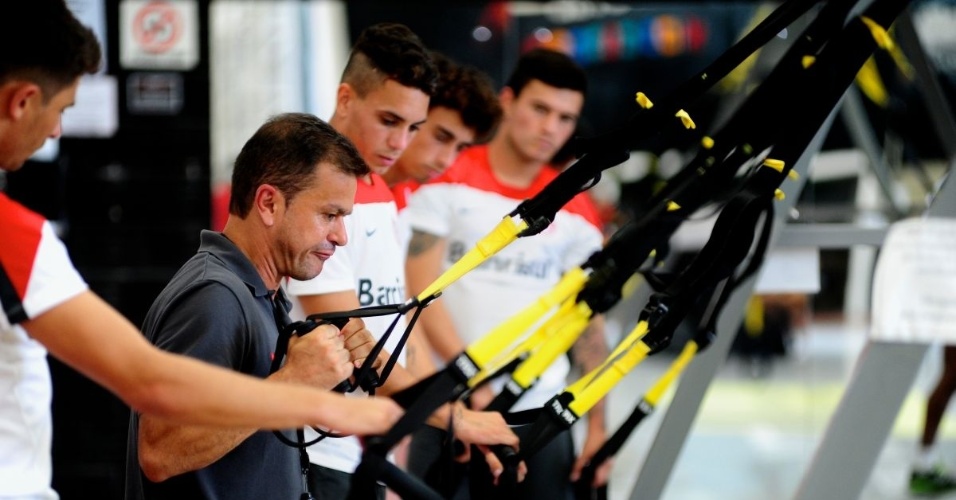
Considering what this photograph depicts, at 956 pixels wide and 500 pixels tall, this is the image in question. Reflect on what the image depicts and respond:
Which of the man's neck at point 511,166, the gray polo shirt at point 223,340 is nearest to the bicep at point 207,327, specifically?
the gray polo shirt at point 223,340

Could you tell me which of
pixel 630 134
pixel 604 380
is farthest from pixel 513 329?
pixel 630 134

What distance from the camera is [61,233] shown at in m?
4.87

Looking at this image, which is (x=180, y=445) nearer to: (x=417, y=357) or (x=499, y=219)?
(x=417, y=357)

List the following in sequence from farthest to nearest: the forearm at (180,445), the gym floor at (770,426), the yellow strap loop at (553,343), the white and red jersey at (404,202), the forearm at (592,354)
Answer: the gym floor at (770,426) < the forearm at (592,354) < the white and red jersey at (404,202) < the yellow strap loop at (553,343) < the forearm at (180,445)

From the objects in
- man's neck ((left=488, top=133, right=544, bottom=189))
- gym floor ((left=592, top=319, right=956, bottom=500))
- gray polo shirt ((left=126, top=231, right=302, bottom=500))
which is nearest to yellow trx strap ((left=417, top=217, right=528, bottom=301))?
gray polo shirt ((left=126, top=231, right=302, bottom=500))

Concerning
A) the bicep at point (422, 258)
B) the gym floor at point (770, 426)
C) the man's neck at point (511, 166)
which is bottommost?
the gym floor at point (770, 426)

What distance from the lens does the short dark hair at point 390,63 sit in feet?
7.99

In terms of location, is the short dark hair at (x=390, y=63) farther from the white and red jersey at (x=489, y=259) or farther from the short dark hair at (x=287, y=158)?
the white and red jersey at (x=489, y=259)

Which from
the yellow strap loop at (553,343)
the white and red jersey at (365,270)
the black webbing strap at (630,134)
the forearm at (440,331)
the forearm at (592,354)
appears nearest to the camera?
the black webbing strap at (630,134)

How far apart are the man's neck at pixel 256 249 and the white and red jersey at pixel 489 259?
131cm

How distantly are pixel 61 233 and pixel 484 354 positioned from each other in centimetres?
348

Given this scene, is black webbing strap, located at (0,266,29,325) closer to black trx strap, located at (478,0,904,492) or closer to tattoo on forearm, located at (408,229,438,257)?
black trx strap, located at (478,0,904,492)

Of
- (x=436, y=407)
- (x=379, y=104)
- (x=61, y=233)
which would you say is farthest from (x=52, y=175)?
(x=436, y=407)

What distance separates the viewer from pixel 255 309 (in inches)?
72.2
